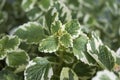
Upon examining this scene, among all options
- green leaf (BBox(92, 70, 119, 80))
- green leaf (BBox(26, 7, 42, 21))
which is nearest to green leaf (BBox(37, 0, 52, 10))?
green leaf (BBox(26, 7, 42, 21))

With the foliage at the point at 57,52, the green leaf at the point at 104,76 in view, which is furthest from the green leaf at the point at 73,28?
the green leaf at the point at 104,76

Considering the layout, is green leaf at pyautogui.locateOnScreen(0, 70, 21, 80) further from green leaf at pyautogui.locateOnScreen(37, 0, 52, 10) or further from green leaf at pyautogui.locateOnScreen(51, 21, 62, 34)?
green leaf at pyautogui.locateOnScreen(37, 0, 52, 10)

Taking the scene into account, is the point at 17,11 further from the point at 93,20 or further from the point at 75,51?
the point at 75,51

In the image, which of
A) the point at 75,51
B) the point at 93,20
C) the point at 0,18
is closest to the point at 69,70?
the point at 75,51

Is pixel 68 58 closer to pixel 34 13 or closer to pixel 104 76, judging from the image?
pixel 104 76

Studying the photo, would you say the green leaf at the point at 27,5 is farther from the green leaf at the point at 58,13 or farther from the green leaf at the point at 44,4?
the green leaf at the point at 58,13

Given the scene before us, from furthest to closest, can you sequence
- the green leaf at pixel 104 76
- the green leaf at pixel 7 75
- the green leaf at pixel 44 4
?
1. the green leaf at pixel 44 4
2. the green leaf at pixel 7 75
3. the green leaf at pixel 104 76

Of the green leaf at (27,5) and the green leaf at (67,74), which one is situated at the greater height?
the green leaf at (27,5)
